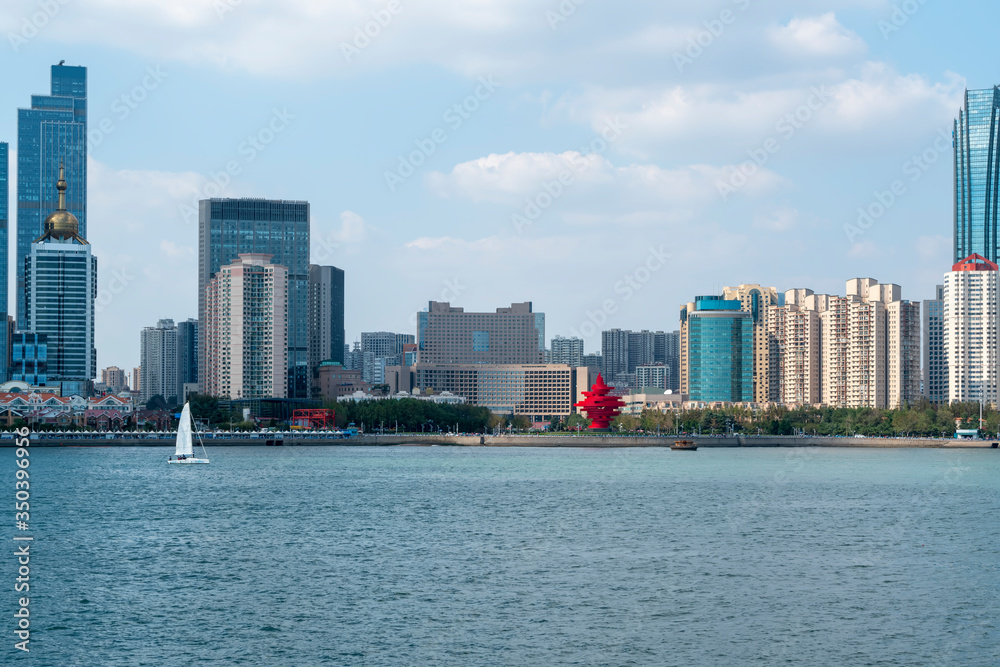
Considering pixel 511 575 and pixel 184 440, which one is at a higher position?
pixel 184 440

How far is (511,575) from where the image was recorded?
181 ft

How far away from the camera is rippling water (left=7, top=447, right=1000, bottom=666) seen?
41500 mm

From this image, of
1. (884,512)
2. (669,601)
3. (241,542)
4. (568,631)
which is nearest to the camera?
(568,631)

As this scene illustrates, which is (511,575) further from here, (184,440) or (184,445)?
(184,440)

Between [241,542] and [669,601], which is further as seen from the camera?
[241,542]

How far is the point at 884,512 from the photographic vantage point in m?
84.4

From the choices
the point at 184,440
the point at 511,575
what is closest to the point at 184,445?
the point at 184,440

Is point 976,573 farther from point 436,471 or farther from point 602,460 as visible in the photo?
point 602,460

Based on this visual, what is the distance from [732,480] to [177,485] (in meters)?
51.3

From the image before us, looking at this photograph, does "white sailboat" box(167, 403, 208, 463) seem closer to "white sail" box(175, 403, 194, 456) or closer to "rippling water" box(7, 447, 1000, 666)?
"white sail" box(175, 403, 194, 456)

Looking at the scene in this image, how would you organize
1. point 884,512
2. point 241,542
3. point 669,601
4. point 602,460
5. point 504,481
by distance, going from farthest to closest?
point 602,460 → point 504,481 → point 884,512 → point 241,542 → point 669,601

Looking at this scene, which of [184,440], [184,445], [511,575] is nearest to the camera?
[511,575]

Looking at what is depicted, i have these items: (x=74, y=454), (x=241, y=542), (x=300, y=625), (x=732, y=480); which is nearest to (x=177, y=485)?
(x=241, y=542)

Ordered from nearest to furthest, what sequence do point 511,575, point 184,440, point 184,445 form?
point 511,575, point 184,445, point 184,440
